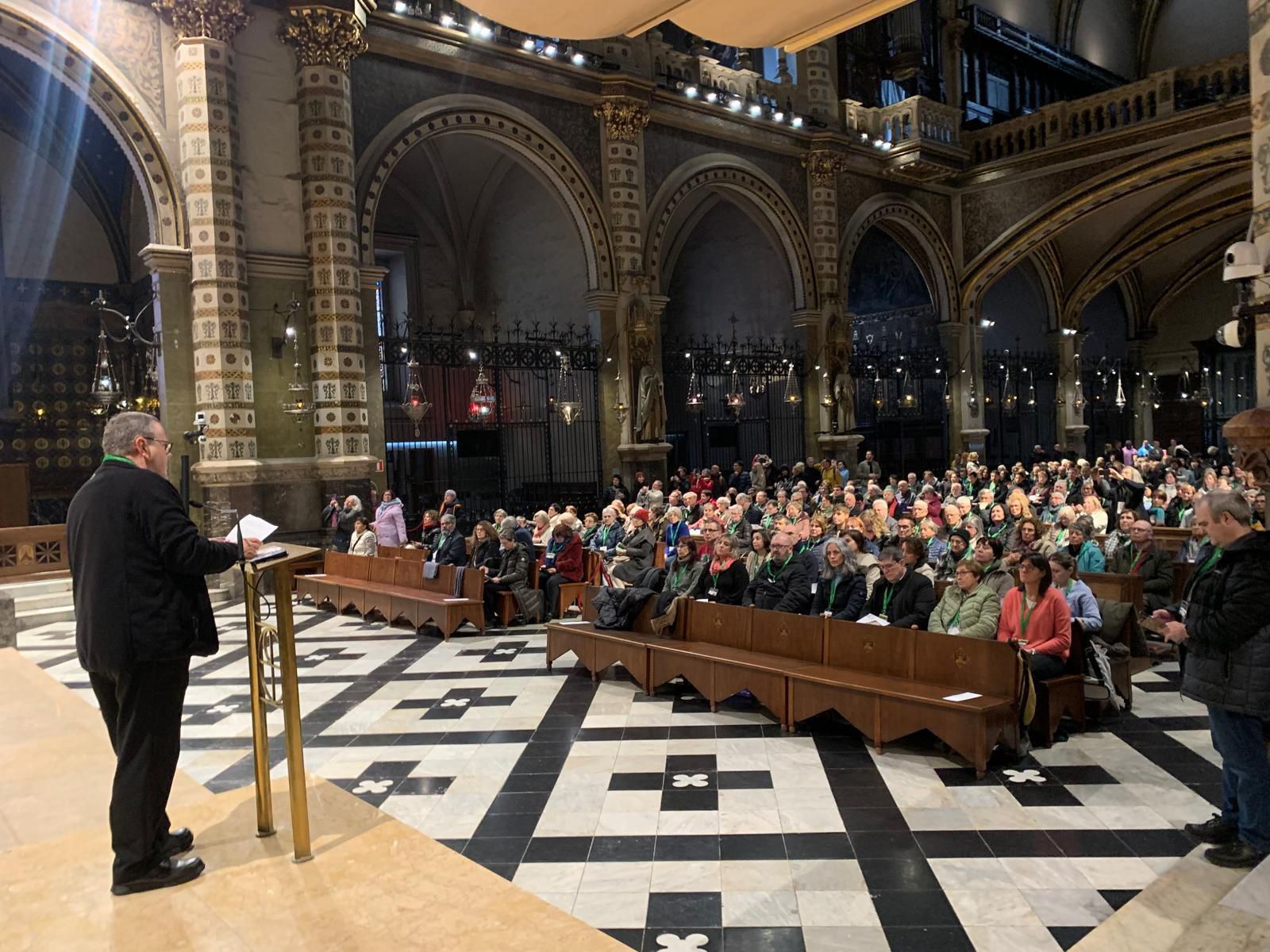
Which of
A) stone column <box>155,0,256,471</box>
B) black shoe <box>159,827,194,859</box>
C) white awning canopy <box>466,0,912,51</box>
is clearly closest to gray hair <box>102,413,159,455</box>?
black shoe <box>159,827,194,859</box>

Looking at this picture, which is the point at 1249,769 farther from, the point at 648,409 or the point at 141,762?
the point at 648,409

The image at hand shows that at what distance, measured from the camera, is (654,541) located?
962 cm

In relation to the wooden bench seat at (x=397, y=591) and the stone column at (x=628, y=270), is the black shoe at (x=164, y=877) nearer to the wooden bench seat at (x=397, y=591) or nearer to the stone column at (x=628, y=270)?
the wooden bench seat at (x=397, y=591)

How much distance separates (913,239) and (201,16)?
50.7 ft

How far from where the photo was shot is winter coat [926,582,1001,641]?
18.2 ft

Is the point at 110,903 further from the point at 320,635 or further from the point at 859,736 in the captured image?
the point at 320,635

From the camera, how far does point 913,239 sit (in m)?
21.1

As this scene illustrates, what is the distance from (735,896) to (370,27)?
41.0ft

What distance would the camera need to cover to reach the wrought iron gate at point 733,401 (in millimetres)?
17375

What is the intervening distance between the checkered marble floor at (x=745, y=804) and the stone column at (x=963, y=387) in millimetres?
15430

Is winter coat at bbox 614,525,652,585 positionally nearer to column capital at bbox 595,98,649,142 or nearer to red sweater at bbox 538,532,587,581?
red sweater at bbox 538,532,587,581

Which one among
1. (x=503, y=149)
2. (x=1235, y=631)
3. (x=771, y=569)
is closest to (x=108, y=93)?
(x=503, y=149)

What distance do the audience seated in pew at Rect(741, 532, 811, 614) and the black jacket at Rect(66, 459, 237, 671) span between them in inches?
174

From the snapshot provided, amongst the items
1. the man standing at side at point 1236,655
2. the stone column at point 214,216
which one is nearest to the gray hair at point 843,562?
the man standing at side at point 1236,655
